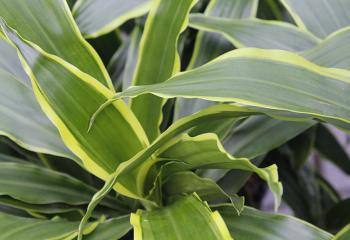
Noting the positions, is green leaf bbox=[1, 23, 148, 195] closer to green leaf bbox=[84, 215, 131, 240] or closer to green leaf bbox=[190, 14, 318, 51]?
green leaf bbox=[84, 215, 131, 240]

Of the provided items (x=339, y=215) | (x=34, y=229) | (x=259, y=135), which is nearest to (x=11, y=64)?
(x=34, y=229)

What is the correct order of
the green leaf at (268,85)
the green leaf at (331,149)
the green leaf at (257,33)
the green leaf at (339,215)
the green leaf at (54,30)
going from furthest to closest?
the green leaf at (331,149) → the green leaf at (339,215) → the green leaf at (257,33) → the green leaf at (54,30) → the green leaf at (268,85)

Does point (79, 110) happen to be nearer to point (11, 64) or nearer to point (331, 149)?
point (11, 64)

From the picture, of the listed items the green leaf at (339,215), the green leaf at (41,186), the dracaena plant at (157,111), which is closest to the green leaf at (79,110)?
the dracaena plant at (157,111)

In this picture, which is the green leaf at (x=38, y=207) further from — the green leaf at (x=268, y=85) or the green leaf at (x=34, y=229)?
the green leaf at (x=268, y=85)

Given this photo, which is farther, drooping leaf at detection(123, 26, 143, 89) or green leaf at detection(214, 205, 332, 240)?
drooping leaf at detection(123, 26, 143, 89)

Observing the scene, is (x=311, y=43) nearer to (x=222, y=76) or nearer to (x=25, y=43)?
(x=222, y=76)

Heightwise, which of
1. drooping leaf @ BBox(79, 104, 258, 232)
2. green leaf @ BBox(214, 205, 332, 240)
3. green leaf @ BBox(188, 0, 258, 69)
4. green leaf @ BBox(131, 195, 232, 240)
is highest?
green leaf @ BBox(188, 0, 258, 69)

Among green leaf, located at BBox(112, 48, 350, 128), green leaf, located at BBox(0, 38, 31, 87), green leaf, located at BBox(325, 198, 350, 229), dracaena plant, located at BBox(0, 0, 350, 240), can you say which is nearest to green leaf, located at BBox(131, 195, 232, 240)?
dracaena plant, located at BBox(0, 0, 350, 240)
